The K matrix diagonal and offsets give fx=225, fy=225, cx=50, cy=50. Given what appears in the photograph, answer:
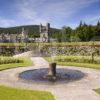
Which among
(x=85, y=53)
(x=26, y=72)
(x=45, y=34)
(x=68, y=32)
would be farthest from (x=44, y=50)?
(x=45, y=34)

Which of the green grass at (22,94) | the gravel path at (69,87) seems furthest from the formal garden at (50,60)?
the gravel path at (69,87)

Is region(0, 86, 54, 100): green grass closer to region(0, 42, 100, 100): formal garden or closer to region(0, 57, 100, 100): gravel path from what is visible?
region(0, 42, 100, 100): formal garden

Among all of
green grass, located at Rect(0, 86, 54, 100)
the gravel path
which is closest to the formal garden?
green grass, located at Rect(0, 86, 54, 100)

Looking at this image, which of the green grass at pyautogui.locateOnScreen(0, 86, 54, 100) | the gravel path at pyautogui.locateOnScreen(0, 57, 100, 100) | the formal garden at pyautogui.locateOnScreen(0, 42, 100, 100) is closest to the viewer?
the green grass at pyautogui.locateOnScreen(0, 86, 54, 100)

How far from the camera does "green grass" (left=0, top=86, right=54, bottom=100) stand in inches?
468

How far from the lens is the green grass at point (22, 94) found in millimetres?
11898

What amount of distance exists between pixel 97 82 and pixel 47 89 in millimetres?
3846

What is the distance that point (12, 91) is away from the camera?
13281 mm

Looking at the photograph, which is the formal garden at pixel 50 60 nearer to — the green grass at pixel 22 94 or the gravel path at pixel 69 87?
the green grass at pixel 22 94

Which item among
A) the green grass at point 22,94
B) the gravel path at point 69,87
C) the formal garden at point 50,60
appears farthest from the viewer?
the formal garden at point 50,60

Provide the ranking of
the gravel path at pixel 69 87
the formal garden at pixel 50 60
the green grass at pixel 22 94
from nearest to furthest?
the green grass at pixel 22 94, the gravel path at pixel 69 87, the formal garden at pixel 50 60

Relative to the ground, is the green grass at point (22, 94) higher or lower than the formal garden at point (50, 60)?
lower

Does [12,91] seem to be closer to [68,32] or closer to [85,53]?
[85,53]

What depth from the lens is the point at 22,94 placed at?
12.6 m
